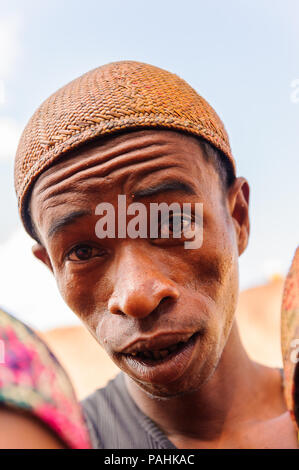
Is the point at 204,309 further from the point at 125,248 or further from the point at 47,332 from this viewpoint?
the point at 47,332

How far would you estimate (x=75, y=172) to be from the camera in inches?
66.9

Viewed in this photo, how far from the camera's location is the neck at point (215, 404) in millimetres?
1992

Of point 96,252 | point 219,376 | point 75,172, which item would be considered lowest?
point 219,376

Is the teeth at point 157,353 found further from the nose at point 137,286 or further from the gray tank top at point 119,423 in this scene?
the gray tank top at point 119,423

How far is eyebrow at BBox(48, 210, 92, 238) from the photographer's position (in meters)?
1.62

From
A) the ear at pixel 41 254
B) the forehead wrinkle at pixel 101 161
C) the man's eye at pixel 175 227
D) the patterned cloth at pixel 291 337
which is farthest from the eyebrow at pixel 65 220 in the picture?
the patterned cloth at pixel 291 337

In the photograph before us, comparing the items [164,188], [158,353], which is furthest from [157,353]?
[164,188]

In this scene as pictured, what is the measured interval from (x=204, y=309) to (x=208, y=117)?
82cm

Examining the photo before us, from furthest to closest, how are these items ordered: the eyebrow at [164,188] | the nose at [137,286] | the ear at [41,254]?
the ear at [41,254] → the eyebrow at [164,188] → the nose at [137,286]

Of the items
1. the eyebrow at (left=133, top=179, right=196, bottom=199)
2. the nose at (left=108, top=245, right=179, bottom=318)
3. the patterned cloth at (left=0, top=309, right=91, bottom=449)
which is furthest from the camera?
the eyebrow at (left=133, top=179, right=196, bottom=199)

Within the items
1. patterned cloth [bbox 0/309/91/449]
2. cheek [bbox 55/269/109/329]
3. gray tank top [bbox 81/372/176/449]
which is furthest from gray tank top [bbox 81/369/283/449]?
patterned cloth [bbox 0/309/91/449]

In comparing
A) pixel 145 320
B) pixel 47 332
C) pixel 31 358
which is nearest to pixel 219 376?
pixel 145 320

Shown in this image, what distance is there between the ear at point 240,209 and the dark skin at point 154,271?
0.11 meters

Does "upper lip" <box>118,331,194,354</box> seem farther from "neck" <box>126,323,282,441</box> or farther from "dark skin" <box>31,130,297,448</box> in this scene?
"neck" <box>126,323,282,441</box>
